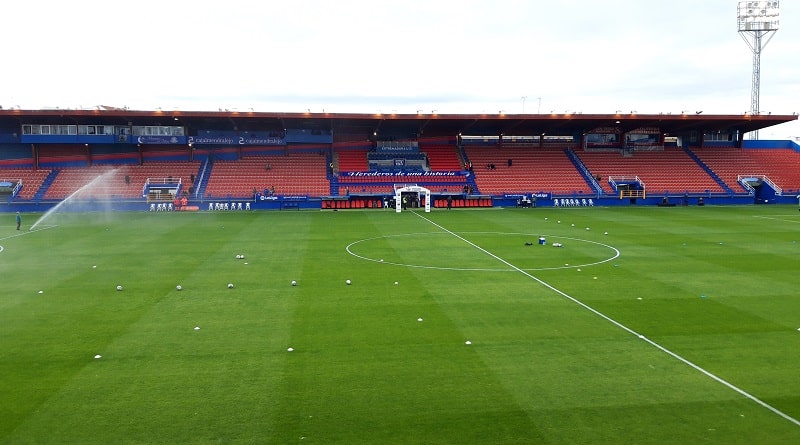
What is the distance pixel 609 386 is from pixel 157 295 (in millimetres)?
13617

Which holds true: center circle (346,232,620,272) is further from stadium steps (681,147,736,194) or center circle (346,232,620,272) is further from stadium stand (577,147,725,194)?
stadium steps (681,147,736,194)

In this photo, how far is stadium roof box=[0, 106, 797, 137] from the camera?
55.2 m

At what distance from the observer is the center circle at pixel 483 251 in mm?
22641

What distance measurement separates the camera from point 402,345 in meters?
12.6

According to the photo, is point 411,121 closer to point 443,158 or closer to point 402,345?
point 443,158

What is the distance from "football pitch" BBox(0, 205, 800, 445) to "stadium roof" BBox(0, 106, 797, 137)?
32632 millimetres

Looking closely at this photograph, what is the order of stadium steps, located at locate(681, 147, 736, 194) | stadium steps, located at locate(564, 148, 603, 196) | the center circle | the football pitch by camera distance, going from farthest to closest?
stadium steps, located at locate(681, 147, 736, 194), stadium steps, located at locate(564, 148, 603, 196), the center circle, the football pitch

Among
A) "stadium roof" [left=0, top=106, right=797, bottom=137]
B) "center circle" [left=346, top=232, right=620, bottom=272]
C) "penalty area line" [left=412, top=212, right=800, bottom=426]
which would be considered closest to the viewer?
"penalty area line" [left=412, top=212, right=800, bottom=426]

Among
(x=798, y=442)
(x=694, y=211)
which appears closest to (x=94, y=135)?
(x=694, y=211)

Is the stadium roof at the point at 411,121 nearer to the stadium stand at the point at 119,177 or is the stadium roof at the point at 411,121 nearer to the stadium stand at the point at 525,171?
the stadium stand at the point at 525,171

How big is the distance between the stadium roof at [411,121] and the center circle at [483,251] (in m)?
29.1

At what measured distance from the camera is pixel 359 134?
6544 cm

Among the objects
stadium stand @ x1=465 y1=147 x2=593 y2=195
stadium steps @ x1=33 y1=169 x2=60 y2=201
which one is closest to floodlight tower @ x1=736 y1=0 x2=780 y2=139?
stadium stand @ x1=465 y1=147 x2=593 y2=195

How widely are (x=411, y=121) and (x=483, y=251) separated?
3741 centimetres
